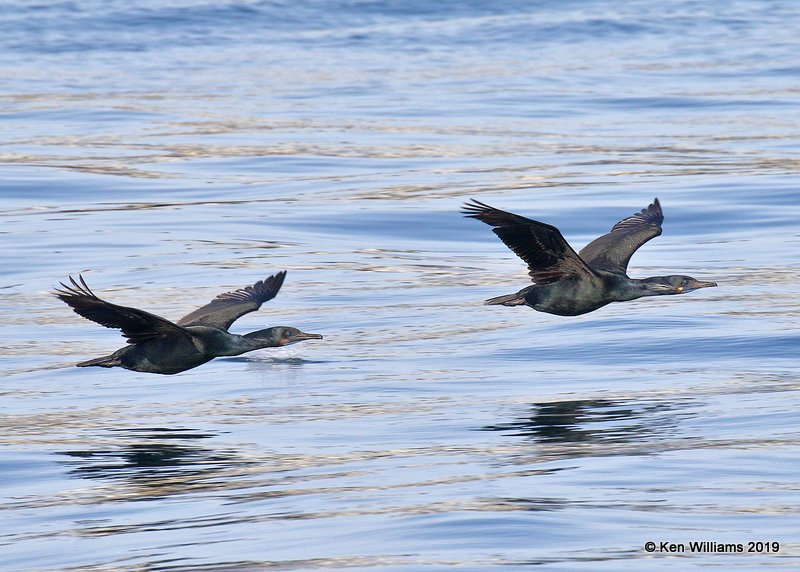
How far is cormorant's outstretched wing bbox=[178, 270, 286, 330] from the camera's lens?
1136 cm

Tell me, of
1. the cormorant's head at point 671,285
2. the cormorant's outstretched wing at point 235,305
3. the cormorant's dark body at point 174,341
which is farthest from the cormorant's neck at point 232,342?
the cormorant's head at point 671,285

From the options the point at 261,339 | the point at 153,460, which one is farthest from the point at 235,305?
the point at 153,460

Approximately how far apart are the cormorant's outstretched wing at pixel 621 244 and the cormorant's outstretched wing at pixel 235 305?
94.8 inches

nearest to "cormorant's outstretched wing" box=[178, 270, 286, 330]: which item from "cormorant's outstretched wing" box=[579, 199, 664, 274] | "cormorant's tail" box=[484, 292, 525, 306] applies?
"cormorant's tail" box=[484, 292, 525, 306]

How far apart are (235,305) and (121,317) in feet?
6.04

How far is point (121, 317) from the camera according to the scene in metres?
9.96

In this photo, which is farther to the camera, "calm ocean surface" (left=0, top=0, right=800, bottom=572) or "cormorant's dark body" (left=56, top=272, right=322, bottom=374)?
"cormorant's dark body" (left=56, top=272, right=322, bottom=374)

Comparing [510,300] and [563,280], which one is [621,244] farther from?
[510,300]

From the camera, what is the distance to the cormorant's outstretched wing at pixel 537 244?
407 inches

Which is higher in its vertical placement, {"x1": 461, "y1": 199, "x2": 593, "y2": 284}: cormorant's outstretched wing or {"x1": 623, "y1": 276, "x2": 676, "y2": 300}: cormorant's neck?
{"x1": 461, "y1": 199, "x2": 593, "y2": 284}: cormorant's outstretched wing

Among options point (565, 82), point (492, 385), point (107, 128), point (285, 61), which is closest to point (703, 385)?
point (492, 385)

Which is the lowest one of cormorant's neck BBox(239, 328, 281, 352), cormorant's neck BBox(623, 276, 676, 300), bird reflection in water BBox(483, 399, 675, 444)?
bird reflection in water BBox(483, 399, 675, 444)

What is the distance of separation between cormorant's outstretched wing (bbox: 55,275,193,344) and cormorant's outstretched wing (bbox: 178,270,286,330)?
73 centimetres

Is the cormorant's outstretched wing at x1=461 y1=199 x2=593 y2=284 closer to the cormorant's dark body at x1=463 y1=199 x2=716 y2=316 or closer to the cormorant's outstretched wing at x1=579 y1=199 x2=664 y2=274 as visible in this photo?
the cormorant's dark body at x1=463 y1=199 x2=716 y2=316
